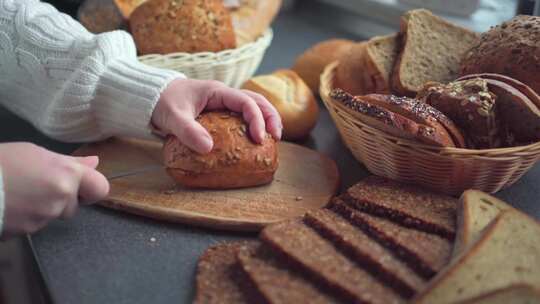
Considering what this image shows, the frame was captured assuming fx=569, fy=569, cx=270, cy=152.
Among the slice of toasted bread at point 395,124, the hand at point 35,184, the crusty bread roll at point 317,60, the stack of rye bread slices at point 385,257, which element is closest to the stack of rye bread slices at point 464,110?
the slice of toasted bread at point 395,124

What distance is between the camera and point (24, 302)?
1.38 meters

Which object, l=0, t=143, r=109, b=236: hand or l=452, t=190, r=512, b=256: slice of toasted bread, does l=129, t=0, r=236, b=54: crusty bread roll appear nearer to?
l=0, t=143, r=109, b=236: hand

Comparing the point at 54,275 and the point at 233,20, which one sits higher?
the point at 233,20

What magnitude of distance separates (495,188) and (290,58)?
0.89 meters

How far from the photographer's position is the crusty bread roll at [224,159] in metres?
0.94

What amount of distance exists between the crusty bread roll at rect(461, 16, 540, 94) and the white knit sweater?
1.79 ft

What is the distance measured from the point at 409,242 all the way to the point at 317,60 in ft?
2.44

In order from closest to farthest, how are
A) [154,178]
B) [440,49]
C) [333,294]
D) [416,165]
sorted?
1. [333,294]
2. [416,165]
3. [154,178]
4. [440,49]

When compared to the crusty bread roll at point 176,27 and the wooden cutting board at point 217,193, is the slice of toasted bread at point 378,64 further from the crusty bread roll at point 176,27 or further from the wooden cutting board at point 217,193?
the crusty bread roll at point 176,27

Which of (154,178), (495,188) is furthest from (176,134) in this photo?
(495,188)

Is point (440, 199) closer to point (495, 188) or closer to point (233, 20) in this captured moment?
point (495, 188)

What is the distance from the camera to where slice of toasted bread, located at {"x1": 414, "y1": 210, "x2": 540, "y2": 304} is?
2.06ft

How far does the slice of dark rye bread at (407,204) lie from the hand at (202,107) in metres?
0.20

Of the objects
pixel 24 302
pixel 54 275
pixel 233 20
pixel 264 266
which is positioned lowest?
pixel 24 302
